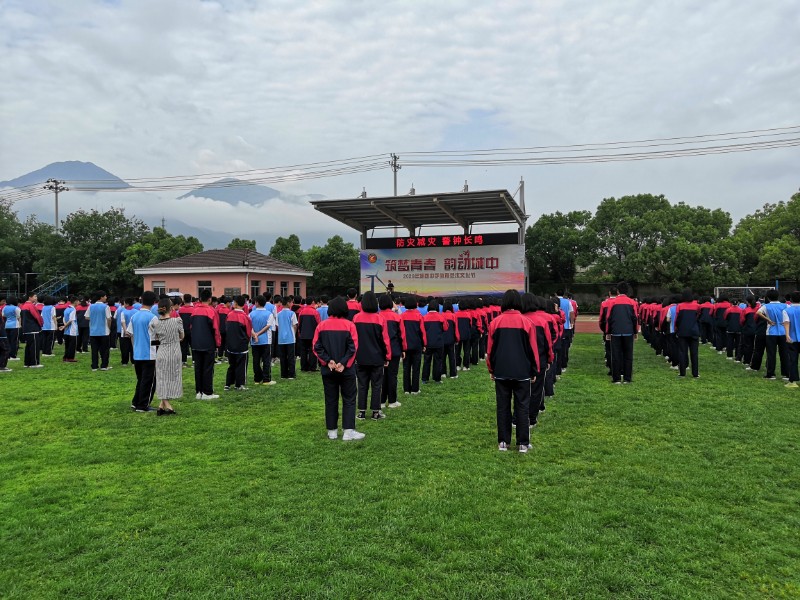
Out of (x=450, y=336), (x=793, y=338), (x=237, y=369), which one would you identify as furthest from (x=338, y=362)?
(x=793, y=338)

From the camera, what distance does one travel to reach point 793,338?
934 cm

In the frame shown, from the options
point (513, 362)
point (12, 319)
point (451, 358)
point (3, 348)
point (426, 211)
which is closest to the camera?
point (513, 362)

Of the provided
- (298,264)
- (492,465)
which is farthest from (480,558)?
(298,264)

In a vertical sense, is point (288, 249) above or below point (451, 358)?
above

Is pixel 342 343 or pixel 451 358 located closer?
pixel 342 343

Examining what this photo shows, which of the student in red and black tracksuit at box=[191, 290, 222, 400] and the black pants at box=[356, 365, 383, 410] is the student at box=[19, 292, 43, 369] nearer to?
the student in red and black tracksuit at box=[191, 290, 222, 400]

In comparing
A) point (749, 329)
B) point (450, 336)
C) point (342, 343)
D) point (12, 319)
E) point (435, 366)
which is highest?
point (12, 319)

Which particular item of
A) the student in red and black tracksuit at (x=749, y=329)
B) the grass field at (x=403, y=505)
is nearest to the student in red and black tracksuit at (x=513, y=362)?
the grass field at (x=403, y=505)

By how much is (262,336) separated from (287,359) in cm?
125

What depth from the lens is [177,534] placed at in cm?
368

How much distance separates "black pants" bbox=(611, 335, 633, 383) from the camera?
9.76 metres

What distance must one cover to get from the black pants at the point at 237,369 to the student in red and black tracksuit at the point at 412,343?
2.94m

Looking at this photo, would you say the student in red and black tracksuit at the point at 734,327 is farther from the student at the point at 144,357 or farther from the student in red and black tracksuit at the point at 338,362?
the student at the point at 144,357

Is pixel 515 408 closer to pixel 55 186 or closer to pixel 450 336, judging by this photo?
pixel 450 336
